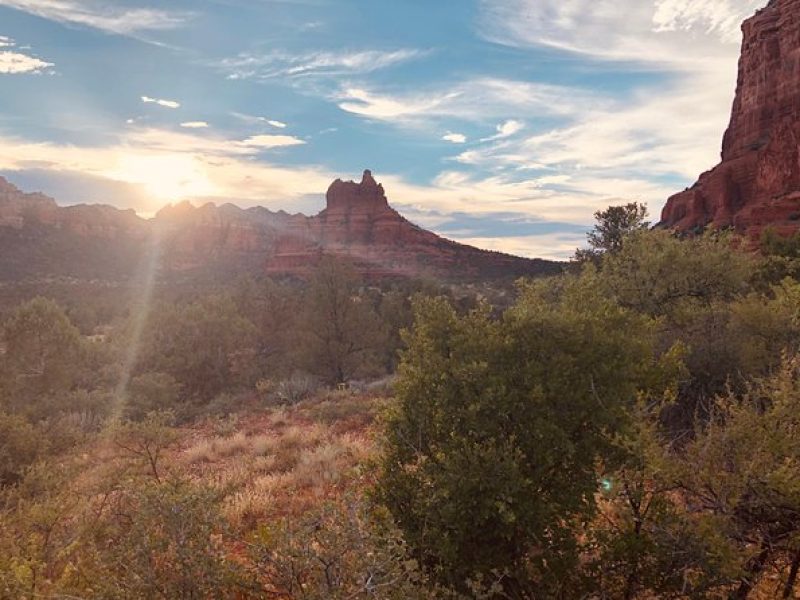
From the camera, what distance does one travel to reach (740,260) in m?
16.3

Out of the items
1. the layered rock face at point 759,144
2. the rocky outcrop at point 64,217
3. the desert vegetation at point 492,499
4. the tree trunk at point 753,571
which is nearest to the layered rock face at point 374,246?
the layered rock face at point 759,144

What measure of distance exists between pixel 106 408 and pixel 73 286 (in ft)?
238

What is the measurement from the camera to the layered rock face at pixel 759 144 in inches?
2511

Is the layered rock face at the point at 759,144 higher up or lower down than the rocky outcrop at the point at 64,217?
higher up

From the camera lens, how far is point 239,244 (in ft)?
525

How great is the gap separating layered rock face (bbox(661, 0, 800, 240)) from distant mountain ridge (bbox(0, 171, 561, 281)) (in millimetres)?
26936

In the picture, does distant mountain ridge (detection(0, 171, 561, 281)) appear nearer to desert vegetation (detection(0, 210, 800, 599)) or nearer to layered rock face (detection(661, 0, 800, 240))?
layered rock face (detection(661, 0, 800, 240))

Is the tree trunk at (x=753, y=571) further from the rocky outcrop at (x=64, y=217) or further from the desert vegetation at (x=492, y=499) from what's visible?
the rocky outcrop at (x=64, y=217)

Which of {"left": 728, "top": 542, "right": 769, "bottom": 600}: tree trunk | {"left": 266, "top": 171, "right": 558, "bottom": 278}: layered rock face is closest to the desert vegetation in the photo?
{"left": 728, "top": 542, "right": 769, "bottom": 600}: tree trunk

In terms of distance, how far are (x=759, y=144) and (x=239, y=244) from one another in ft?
→ 434

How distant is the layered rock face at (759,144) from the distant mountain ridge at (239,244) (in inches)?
1060

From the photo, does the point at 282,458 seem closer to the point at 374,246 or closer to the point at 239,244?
the point at 374,246

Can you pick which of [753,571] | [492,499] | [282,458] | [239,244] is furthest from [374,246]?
[753,571]

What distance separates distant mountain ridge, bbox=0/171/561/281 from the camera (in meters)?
105
